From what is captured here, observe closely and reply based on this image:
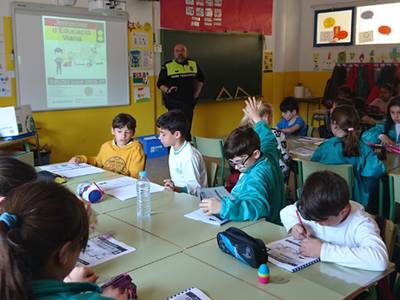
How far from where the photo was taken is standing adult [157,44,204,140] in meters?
6.07

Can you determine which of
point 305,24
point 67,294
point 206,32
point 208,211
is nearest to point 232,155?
point 208,211

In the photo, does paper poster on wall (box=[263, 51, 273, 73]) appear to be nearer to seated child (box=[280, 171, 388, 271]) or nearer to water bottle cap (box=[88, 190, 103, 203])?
water bottle cap (box=[88, 190, 103, 203])

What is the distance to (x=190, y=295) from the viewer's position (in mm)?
1346

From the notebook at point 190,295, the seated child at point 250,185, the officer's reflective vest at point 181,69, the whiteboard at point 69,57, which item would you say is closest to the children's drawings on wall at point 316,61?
the officer's reflective vest at point 181,69

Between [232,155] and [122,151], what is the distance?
132cm

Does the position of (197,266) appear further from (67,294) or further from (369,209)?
(369,209)

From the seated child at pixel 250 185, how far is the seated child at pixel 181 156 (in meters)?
0.72

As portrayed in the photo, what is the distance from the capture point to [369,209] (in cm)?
343

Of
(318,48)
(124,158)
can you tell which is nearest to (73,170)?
(124,158)

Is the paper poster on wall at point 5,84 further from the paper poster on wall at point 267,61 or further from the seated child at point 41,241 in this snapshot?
the paper poster on wall at point 267,61

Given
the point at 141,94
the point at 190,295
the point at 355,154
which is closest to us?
the point at 190,295

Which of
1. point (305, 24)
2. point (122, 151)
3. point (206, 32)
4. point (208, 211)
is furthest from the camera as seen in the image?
point (305, 24)

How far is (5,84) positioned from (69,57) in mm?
853

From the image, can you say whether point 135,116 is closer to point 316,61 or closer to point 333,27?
point 316,61
